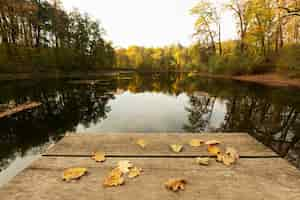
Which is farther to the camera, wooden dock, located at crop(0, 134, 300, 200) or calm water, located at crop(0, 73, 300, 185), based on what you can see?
calm water, located at crop(0, 73, 300, 185)

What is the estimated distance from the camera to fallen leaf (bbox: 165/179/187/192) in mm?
1010

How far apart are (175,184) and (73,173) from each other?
0.69 metres

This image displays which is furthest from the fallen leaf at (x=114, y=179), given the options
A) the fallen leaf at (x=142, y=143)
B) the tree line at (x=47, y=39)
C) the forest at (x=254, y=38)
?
the tree line at (x=47, y=39)

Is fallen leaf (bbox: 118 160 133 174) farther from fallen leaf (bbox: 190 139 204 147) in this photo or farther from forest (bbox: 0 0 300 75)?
forest (bbox: 0 0 300 75)

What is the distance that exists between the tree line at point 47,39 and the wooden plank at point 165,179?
26.0m

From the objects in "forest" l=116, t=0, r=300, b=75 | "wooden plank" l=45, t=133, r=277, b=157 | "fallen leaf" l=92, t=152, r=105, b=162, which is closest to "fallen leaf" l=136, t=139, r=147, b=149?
"wooden plank" l=45, t=133, r=277, b=157

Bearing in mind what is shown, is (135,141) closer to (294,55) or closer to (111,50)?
(294,55)

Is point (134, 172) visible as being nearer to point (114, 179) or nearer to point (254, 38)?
point (114, 179)

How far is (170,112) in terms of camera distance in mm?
7070

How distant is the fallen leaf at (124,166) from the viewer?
47.6 inches

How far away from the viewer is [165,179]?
3.63ft

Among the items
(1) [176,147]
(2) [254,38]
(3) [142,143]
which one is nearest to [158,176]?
(1) [176,147]

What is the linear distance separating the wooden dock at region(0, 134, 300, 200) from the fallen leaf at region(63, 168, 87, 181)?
37 mm

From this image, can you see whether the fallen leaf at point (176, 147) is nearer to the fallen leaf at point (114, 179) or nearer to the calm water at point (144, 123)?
the fallen leaf at point (114, 179)
